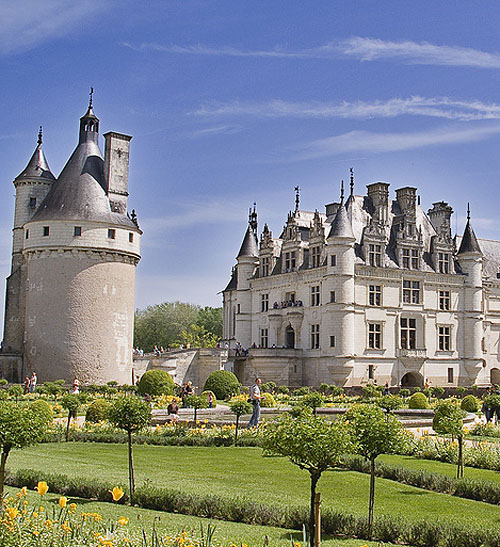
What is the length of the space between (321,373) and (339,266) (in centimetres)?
655

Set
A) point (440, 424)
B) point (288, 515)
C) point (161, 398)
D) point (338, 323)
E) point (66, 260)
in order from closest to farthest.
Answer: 1. point (288, 515)
2. point (440, 424)
3. point (161, 398)
4. point (66, 260)
5. point (338, 323)

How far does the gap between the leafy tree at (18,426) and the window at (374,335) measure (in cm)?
3673

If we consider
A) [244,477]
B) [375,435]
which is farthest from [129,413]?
[375,435]

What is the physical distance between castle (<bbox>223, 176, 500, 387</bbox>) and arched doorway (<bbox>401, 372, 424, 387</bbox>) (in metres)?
0.10

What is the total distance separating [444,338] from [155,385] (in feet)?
76.3

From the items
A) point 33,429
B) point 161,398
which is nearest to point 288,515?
point 33,429

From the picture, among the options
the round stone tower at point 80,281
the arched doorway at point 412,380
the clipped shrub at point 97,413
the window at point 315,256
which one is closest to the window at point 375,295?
the window at point 315,256

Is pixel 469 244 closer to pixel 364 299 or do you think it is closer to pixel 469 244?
pixel 469 244

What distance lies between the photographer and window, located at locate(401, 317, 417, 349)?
47781 millimetres

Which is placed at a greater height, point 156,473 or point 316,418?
point 316,418

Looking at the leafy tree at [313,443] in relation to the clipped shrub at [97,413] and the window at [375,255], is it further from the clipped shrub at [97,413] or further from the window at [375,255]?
the window at [375,255]

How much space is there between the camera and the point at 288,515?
10438 millimetres

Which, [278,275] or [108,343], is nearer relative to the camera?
[108,343]

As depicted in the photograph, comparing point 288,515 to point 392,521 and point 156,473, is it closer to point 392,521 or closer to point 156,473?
point 392,521
